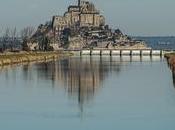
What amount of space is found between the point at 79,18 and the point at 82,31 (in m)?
5.11

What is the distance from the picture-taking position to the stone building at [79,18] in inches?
6801

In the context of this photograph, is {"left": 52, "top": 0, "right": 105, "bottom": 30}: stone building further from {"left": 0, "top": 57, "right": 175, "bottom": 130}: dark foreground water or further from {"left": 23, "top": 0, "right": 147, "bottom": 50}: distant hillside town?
{"left": 0, "top": 57, "right": 175, "bottom": 130}: dark foreground water

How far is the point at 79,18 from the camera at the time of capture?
174000 millimetres

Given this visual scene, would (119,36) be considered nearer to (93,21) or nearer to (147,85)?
(93,21)

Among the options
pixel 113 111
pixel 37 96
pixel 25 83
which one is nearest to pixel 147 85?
pixel 25 83

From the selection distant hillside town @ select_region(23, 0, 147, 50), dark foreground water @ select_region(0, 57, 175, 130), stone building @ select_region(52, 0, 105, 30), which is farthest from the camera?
stone building @ select_region(52, 0, 105, 30)

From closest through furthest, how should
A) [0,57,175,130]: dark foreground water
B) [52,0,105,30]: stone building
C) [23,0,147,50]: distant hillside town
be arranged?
[0,57,175,130]: dark foreground water → [23,0,147,50]: distant hillside town → [52,0,105,30]: stone building

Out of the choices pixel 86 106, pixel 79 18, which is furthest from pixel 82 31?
pixel 86 106

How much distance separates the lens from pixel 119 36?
167750 mm

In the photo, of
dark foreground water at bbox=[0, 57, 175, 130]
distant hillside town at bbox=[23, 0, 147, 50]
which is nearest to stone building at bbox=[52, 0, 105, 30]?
distant hillside town at bbox=[23, 0, 147, 50]

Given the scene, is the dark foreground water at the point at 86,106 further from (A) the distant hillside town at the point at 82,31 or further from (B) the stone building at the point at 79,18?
(B) the stone building at the point at 79,18

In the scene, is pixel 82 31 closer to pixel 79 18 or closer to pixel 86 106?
pixel 79 18

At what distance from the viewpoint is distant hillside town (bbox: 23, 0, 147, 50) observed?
158 meters

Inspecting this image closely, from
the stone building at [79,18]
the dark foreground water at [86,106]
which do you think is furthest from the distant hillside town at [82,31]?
the dark foreground water at [86,106]
